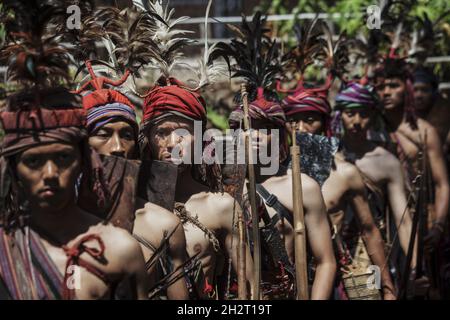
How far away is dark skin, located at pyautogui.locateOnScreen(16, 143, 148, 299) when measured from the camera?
15.5ft

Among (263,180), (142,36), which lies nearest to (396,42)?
(263,180)

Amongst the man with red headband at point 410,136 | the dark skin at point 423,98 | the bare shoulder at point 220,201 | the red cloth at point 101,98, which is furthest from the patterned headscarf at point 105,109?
the dark skin at point 423,98

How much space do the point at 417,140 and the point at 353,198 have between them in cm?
240

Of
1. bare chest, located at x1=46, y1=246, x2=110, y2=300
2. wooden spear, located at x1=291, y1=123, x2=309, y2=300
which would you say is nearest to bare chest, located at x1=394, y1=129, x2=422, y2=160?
wooden spear, located at x1=291, y1=123, x2=309, y2=300

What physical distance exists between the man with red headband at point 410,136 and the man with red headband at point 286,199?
10.6 ft

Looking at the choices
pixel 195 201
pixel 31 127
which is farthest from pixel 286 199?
pixel 31 127

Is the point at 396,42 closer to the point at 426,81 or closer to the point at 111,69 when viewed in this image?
the point at 426,81

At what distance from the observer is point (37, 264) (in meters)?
4.74

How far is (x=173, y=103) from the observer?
21.1 feet

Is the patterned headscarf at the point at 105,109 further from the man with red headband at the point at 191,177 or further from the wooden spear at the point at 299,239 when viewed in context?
the wooden spear at the point at 299,239

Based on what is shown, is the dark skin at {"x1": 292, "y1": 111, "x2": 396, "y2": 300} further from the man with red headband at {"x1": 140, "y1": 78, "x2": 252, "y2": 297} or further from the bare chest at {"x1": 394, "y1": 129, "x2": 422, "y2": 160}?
the bare chest at {"x1": 394, "y1": 129, "x2": 422, "y2": 160}

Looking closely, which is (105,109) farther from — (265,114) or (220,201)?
(265,114)

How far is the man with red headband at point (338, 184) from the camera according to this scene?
7.89 m
